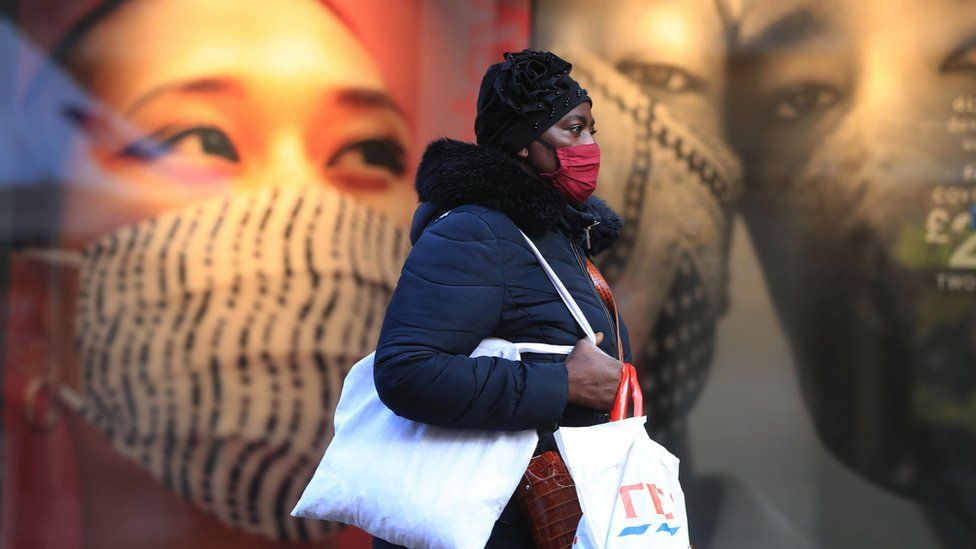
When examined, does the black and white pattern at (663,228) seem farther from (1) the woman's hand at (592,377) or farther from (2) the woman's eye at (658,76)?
(1) the woman's hand at (592,377)

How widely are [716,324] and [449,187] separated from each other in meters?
2.99

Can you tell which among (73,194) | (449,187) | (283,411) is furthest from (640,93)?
(449,187)

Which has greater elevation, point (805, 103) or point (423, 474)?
point (805, 103)

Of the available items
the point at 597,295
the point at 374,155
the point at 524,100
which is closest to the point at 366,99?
the point at 374,155

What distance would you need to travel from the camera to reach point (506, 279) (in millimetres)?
2230

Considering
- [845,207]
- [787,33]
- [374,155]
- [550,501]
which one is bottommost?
[550,501]

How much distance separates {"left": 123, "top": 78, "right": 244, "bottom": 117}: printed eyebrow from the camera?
4.57 metres

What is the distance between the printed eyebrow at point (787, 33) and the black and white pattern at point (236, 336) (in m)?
1.84

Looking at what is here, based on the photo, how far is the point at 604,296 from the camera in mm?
2527

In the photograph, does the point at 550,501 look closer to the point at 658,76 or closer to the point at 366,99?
the point at 366,99

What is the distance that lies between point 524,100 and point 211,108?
8.21 ft

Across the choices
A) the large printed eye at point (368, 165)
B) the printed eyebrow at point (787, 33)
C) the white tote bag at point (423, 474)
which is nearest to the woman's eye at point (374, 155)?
the large printed eye at point (368, 165)

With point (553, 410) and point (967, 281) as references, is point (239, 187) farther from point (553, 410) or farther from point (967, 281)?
point (967, 281)

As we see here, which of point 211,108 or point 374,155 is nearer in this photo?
point 211,108
